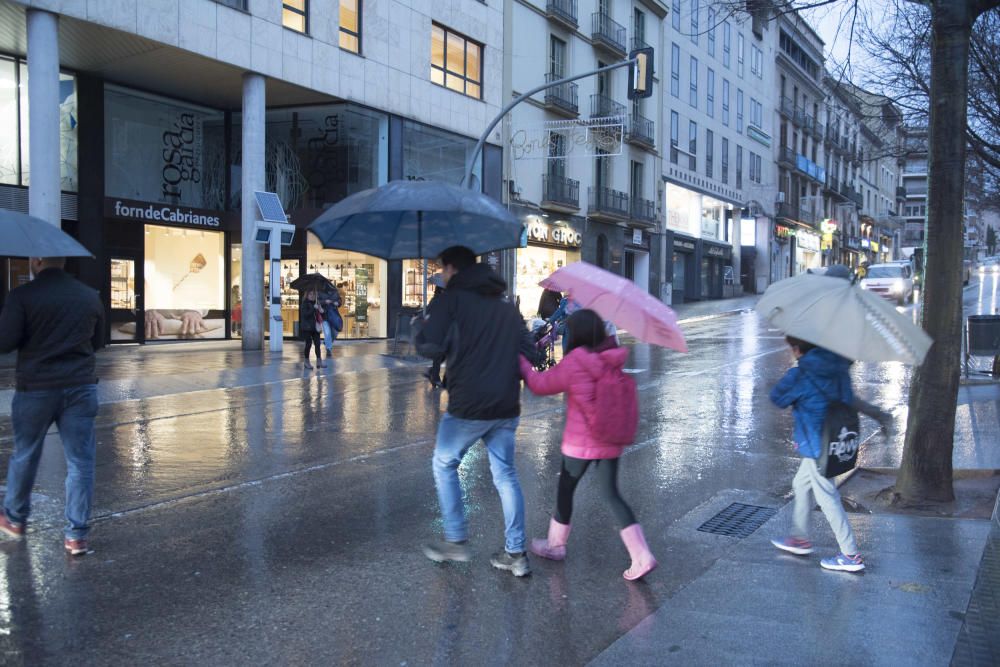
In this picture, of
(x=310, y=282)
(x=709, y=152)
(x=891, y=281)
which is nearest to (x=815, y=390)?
(x=310, y=282)

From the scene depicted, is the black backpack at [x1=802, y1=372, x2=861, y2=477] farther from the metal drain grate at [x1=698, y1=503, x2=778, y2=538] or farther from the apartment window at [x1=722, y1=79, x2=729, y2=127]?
the apartment window at [x1=722, y1=79, x2=729, y2=127]

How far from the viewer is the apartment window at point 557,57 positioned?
103ft

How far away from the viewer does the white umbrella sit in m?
4.49

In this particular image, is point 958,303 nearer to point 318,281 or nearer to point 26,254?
point 26,254

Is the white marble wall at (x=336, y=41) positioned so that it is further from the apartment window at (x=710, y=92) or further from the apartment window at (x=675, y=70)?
the apartment window at (x=710, y=92)

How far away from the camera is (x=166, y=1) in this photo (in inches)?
701

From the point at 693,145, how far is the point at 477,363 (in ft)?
136

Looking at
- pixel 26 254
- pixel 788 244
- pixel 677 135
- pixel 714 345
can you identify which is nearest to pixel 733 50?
pixel 677 135

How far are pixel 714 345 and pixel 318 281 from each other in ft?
32.5

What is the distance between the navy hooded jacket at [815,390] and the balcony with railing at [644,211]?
32584 mm

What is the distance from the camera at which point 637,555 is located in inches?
187

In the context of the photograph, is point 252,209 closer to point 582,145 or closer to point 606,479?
point 582,145

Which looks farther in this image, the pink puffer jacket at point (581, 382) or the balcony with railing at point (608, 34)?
the balcony with railing at point (608, 34)

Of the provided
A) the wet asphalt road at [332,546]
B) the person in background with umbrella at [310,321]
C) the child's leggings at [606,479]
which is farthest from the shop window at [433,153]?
the child's leggings at [606,479]
